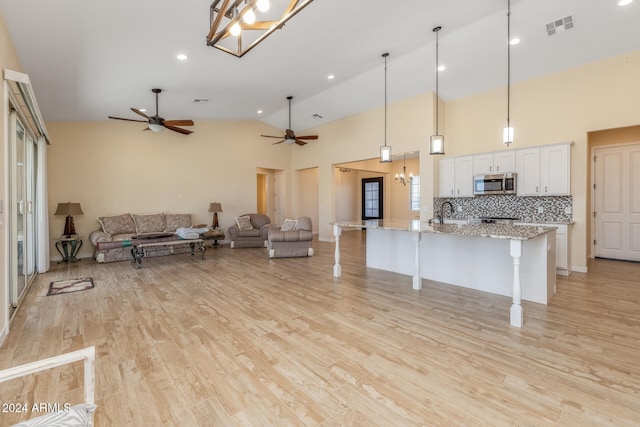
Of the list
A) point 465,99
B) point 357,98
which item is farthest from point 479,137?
point 357,98

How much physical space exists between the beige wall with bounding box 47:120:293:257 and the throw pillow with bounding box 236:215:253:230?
2.45 ft

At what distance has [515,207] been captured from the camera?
569cm

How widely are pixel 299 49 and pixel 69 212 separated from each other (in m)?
5.71

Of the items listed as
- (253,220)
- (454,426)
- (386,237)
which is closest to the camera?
(454,426)

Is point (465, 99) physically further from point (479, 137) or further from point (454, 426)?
point (454, 426)

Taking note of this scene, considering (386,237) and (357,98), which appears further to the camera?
(357,98)

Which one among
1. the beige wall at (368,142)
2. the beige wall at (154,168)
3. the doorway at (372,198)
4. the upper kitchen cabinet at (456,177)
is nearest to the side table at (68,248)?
the beige wall at (154,168)

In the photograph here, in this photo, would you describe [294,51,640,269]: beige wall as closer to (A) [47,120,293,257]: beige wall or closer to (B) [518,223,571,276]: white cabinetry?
(B) [518,223,571,276]: white cabinetry

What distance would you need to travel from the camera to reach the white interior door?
5.57 metres

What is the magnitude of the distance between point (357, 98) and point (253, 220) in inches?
163

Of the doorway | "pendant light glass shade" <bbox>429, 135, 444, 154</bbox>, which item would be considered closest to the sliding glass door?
"pendant light glass shade" <bbox>429, 135, 444, 154</bbox>

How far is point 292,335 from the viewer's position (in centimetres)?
269

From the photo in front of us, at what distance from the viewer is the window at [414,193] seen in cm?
1035

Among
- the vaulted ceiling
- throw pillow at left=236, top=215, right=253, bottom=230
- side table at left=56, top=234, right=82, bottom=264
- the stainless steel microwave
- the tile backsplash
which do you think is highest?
the vaulted ceiling
